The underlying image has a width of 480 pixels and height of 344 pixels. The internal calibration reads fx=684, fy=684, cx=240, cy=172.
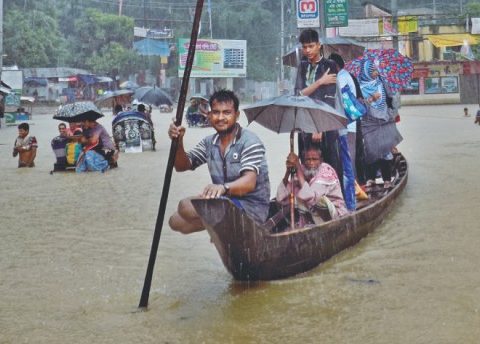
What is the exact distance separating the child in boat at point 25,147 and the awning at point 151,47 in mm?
41178

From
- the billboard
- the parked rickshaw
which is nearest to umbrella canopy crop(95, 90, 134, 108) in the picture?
the parked rickshaw

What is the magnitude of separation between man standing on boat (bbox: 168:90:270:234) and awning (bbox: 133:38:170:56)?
49950 millimetres

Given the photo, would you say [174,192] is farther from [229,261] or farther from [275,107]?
[229,261]

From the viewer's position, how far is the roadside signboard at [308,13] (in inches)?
898

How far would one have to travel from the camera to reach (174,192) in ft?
32.8

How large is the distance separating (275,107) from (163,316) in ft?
6.88

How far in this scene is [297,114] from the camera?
223 inches

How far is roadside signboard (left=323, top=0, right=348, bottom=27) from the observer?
80.6 ft

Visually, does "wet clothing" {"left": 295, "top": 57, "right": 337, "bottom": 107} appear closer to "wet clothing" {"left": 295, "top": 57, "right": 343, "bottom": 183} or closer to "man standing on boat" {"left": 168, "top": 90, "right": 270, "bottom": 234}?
"wet clothing" {"left": 295, "top": 57, "right": 343, "bottom": 183}

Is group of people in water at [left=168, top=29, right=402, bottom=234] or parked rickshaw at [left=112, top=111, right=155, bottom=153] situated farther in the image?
parked rickshaw at [left=112, top=111, right=155, bottom=153]

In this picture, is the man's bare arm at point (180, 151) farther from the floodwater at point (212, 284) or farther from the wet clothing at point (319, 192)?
the wet clothing at point (319, 192)

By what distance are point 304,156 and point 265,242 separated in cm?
172

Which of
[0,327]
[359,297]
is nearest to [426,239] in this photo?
[359,297]

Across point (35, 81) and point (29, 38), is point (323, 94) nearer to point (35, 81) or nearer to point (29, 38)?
point (29, 38)
